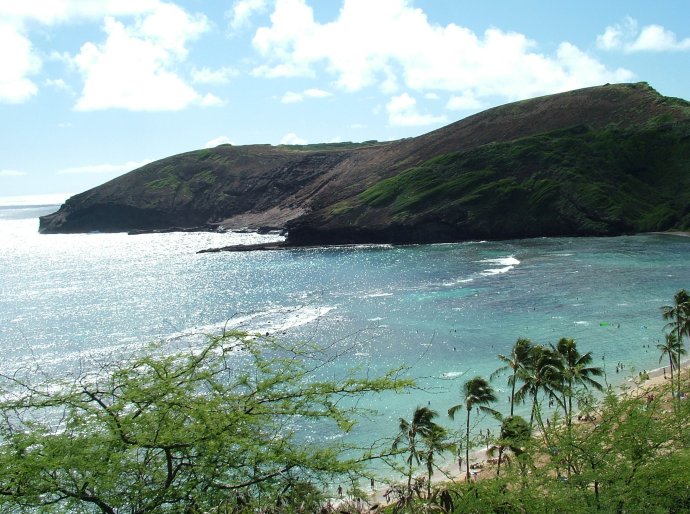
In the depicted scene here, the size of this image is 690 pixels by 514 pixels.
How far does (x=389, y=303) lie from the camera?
94.1 meters

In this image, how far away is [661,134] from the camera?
584 ft

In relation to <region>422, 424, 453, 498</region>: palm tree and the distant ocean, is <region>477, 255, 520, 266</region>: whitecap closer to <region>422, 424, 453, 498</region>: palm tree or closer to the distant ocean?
the distant ocean

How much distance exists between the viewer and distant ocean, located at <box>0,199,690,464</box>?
65.4 m

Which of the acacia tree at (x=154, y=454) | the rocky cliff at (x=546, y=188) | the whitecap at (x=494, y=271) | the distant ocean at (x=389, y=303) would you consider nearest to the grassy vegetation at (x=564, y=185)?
the rocky cliff at (x=546, y=188)

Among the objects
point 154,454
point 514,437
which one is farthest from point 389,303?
point 154,454

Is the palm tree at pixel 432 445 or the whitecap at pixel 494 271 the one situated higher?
the palm tree at pixel 432 445

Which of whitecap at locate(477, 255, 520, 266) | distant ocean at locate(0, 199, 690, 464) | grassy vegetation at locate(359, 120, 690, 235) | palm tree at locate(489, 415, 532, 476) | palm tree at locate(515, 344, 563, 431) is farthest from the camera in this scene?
grassy vegetation at locate(359, 120, 690, 235)

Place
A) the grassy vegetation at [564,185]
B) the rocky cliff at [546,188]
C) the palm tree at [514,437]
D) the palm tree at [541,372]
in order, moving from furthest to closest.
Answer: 1. the rocky cliff at [546,188]
2. the grassy vegetation at [564,185]
3. the palm tree at [541,372]
4. the palm tree at [514,437]

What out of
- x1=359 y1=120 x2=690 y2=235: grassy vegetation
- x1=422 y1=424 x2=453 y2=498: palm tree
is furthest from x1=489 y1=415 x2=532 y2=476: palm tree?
x1=359 y1=120 x2=690 y2=235: grassy vegetation

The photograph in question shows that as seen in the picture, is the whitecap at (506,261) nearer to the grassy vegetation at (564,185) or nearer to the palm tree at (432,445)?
the grassy vegetation at (564,185)

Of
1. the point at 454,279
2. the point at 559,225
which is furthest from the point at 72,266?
the point at 559,225

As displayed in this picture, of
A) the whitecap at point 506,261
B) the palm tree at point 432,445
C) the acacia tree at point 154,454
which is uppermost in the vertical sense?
the acacia tree at point 154,454

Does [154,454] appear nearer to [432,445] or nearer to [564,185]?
[432,445]

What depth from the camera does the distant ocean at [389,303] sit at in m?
65.4
